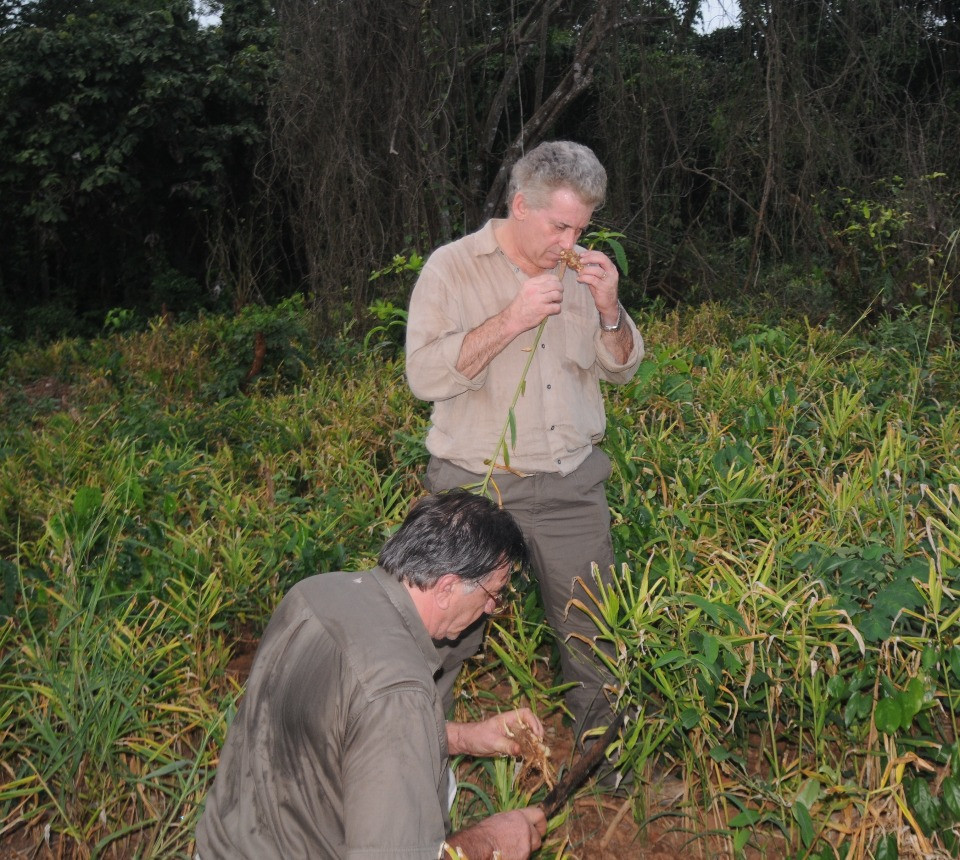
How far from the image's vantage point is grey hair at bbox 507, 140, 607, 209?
8.04 feet

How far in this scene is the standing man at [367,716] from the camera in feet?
4.76

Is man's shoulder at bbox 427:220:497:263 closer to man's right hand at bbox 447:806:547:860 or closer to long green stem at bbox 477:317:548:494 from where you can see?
long green stem at bbox 477:317:548:494

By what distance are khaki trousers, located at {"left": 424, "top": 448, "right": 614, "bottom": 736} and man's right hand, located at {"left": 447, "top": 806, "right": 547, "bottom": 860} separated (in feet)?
2.55

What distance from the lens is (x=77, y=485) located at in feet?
14.2

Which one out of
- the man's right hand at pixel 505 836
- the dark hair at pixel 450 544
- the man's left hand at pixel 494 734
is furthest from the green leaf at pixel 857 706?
the dark hair at pixel 450 544

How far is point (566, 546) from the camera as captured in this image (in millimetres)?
2678

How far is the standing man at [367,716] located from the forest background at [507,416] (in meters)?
0.80

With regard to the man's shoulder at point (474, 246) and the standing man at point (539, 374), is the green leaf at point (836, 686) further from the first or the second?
the man's shoulder at point (474, 246)

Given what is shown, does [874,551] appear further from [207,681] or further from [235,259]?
[235,259]

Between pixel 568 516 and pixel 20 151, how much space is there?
10993mm

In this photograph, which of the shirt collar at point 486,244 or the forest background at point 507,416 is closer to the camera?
the forest background at point 507,416

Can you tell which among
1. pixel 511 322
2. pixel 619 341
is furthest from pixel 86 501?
pixel 619 341

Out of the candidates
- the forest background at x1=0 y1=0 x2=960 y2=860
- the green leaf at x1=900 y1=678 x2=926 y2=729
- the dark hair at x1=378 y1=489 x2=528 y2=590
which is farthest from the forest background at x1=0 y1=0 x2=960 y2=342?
the dark hair at x1=378 y1=489 x2=528 y2=590

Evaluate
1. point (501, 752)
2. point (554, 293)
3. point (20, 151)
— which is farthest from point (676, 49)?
point (20, 151)
